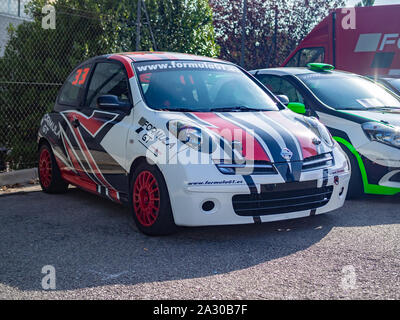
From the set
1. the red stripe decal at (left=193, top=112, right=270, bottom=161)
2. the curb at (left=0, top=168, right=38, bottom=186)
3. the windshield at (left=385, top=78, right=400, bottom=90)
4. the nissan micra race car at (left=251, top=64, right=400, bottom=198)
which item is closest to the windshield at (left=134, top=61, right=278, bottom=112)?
the red stripe decal at (left=193, top=112, right=270, bottom=161)

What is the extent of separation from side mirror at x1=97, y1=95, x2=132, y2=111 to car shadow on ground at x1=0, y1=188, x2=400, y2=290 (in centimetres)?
110

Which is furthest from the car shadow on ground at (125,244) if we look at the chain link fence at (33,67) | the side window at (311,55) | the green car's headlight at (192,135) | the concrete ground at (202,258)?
the side window at (311,55)

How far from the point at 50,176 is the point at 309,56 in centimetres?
978

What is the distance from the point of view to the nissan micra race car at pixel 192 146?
15.1 ft

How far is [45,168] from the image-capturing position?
713 centimetres

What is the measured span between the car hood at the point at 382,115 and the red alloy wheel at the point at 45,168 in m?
3.61

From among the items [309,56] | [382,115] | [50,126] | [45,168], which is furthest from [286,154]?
[309,56]

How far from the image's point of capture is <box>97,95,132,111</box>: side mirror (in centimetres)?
540

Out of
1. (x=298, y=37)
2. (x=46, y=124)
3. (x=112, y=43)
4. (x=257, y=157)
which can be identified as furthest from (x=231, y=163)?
(x=298, y=37)

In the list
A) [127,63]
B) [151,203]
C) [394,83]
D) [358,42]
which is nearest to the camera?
[151,203]

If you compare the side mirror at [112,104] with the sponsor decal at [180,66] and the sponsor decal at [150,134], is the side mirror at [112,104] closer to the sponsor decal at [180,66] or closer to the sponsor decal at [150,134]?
the sponsor decal at [150,134]

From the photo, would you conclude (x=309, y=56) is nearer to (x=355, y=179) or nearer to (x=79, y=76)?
(x=355, y=179)

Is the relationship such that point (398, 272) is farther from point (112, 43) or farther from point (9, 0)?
point (9, 0)

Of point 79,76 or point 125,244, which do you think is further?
point 79,76
